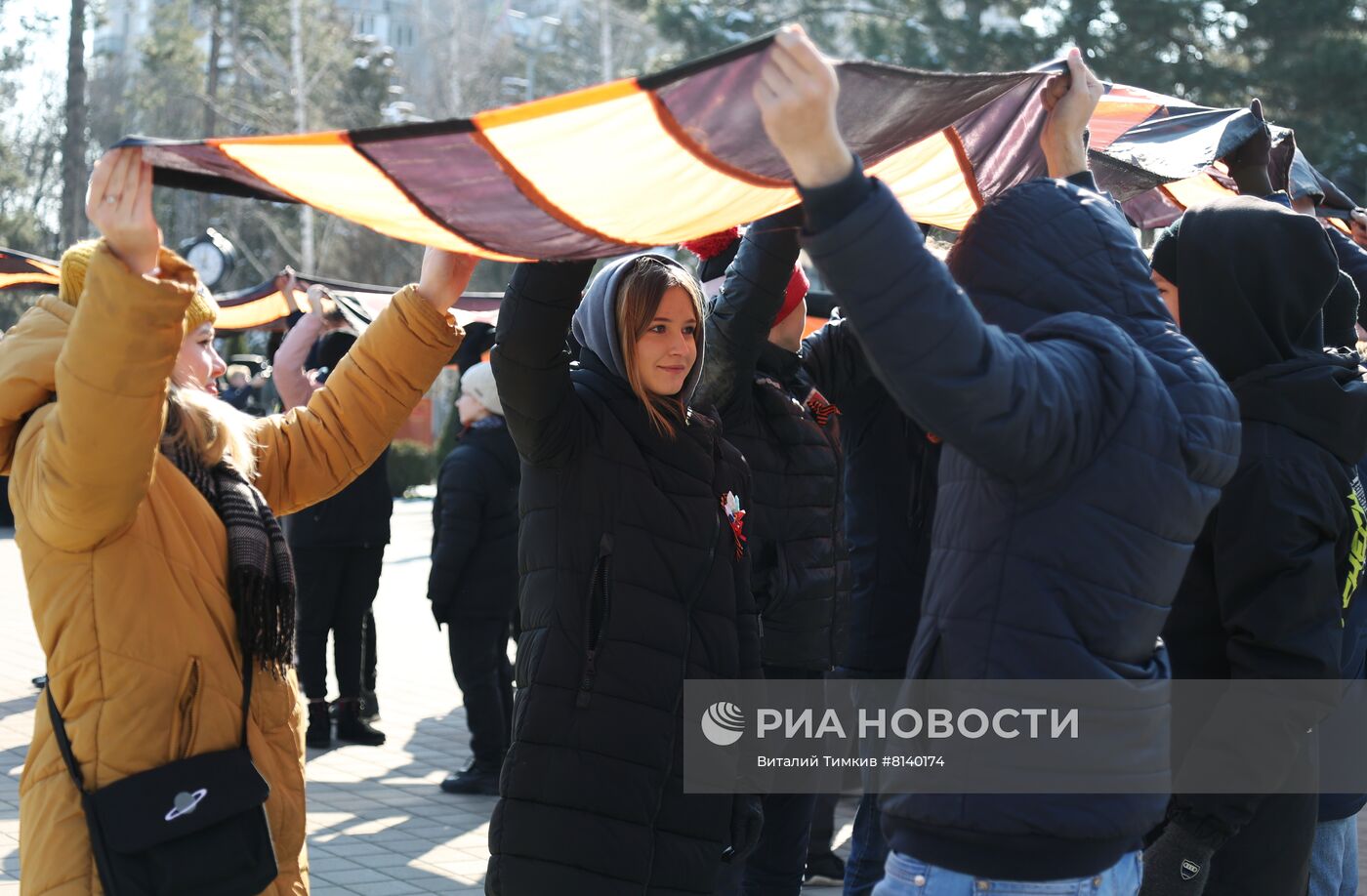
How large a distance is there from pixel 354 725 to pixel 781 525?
4.36 meters

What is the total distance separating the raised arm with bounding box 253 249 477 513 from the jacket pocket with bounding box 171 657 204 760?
1.97 ft

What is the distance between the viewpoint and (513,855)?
10.9 feet

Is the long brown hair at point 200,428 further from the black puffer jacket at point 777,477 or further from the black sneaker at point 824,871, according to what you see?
the black sneaker at point 824,871

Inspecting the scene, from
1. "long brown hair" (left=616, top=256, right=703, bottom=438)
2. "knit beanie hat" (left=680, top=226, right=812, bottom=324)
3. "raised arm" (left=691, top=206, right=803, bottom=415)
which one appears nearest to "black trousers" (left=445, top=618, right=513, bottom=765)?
"knit beanie hat" (left=680, top=226, right=812, bottom=324)

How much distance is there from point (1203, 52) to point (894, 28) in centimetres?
587

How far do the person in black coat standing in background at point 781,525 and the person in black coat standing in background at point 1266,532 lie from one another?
4.04 ft

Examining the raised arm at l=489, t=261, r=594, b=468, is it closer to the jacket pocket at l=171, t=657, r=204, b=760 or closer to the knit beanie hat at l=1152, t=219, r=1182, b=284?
the jacket pocket at l=171, t=657, r=204, b=760

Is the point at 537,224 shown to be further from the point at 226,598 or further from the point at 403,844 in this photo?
the point at 403,844

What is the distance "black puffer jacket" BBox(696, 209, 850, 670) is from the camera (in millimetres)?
4145

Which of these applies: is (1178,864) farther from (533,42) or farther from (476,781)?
(533,42)

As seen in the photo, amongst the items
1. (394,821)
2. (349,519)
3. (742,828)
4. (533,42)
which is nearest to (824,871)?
(394,821)

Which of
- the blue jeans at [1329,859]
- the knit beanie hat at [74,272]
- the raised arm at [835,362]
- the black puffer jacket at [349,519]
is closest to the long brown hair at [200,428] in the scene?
the knit beanie hat at [74,272]

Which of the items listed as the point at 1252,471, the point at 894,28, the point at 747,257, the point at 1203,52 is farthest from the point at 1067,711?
the point at 894,28

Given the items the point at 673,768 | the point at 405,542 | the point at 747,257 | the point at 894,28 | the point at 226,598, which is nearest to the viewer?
the point at 226,598
